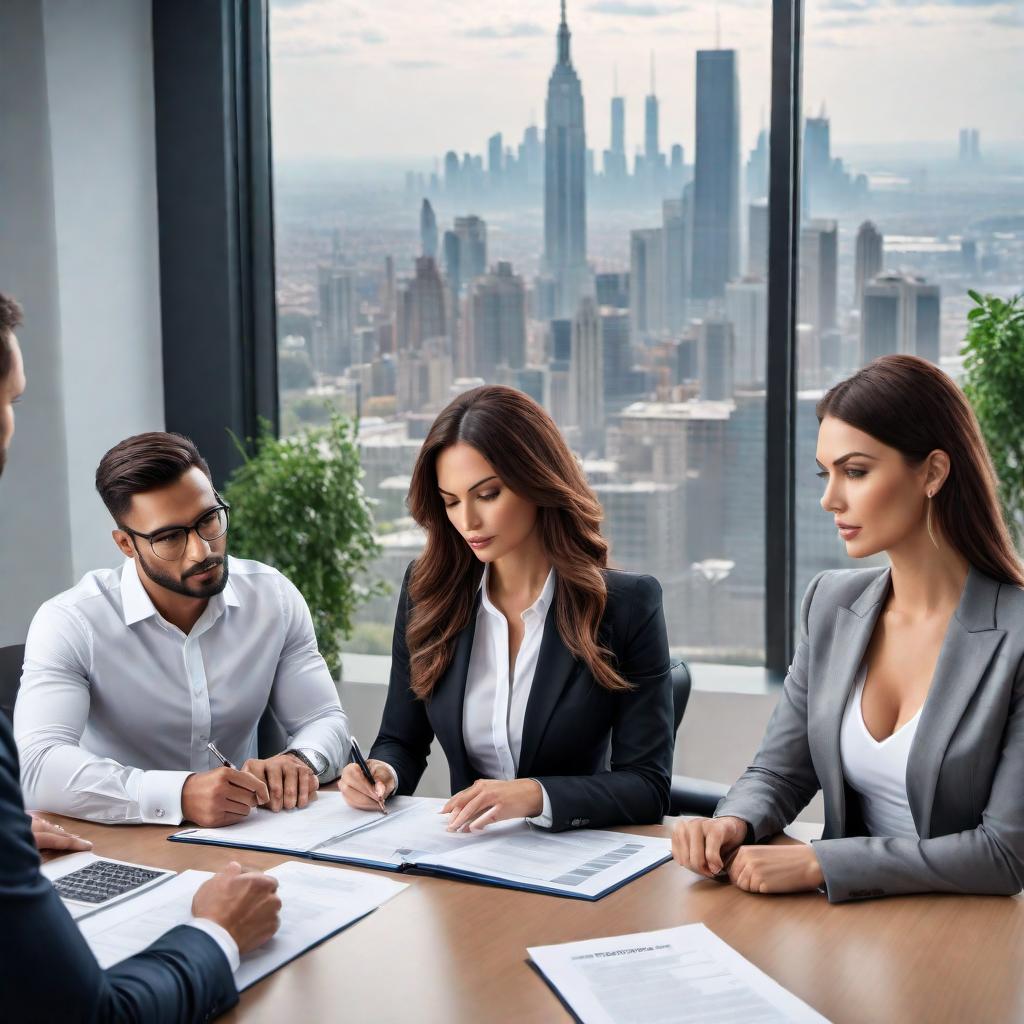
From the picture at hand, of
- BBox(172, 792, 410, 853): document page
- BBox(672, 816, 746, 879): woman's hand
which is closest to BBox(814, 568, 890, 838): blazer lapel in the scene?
BBox(672, 816, 746, 879): woman's hand

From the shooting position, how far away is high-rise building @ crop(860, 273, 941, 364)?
363 centimetres

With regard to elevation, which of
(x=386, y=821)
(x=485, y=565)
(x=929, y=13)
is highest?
(x=929, y=13)

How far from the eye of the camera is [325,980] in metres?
1.49

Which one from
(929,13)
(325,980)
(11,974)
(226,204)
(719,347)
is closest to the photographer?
(11,974)

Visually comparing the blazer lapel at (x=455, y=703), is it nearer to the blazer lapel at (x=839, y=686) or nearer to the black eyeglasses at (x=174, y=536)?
the black eyeglasses at (x=174, y=536)

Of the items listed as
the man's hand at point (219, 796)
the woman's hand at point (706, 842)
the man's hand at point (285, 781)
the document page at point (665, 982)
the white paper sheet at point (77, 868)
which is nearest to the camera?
the document page at point (665, 982)

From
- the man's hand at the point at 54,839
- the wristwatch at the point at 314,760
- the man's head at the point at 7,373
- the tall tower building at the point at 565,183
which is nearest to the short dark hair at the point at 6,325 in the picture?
the man's head at the point at 7,373

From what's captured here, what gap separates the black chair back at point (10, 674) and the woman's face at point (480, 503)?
3.10 ft

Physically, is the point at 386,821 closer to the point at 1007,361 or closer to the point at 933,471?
the point at 933,471

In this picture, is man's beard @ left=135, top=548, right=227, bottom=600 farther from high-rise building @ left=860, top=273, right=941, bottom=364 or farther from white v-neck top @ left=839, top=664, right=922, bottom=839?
high-rise building @ left=860, top=273, right=941, bottom=364

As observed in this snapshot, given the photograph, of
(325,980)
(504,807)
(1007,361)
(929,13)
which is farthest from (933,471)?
(929,13)

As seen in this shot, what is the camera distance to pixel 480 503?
227 centimetres

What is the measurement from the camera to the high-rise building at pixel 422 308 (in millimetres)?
4113

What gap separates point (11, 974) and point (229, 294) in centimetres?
316
